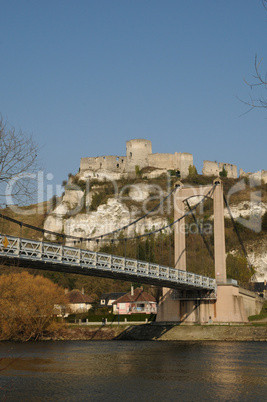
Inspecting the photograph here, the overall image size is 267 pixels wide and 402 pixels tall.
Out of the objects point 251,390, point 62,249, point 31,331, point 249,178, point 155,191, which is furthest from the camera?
point 249,178

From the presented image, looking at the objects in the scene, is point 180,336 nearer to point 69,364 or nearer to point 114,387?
point 69,364

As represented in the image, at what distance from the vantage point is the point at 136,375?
20.0 meters

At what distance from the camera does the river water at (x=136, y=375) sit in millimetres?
15875

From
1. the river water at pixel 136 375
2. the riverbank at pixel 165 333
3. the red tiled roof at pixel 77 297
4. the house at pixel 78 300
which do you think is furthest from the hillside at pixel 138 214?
the river water at pixel 136 375

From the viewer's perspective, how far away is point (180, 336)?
39.1m

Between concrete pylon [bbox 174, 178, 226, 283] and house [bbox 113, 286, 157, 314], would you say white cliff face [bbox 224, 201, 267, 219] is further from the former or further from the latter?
concrete pylon [bbox 174, 178, 226, 283]

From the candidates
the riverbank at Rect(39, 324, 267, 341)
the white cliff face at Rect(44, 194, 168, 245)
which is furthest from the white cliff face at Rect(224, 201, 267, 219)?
the riverbank at Rect(39, 324, 267, 341)

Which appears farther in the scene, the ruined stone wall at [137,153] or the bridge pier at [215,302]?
the ruined stone wall at [137,153]

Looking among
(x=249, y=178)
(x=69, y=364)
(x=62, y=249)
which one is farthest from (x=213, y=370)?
(x=249, y=178)

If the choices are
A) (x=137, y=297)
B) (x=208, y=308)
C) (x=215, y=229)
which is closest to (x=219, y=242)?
(x=215, y=229)

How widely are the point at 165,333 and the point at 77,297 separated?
1827 centimetres

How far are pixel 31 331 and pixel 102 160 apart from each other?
7275cm

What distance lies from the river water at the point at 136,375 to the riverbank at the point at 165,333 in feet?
25.8

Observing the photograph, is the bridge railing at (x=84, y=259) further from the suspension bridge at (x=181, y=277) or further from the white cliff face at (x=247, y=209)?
the white cliff face at (x=247, y=209)
